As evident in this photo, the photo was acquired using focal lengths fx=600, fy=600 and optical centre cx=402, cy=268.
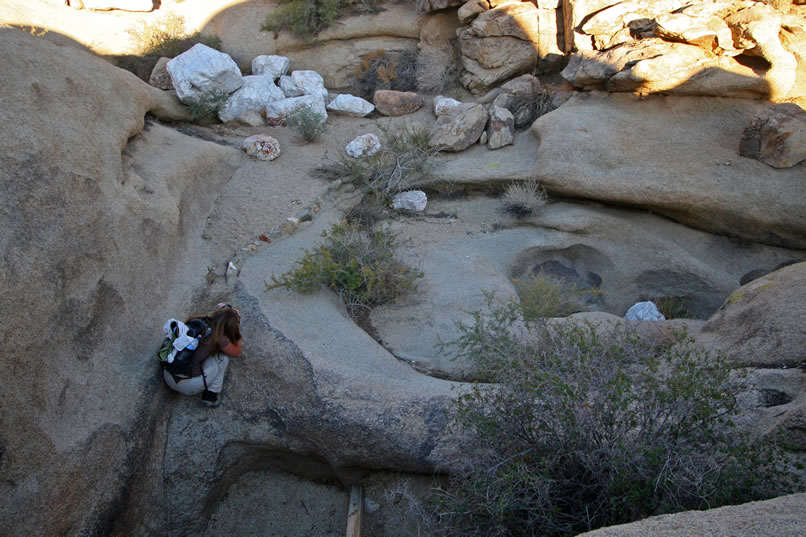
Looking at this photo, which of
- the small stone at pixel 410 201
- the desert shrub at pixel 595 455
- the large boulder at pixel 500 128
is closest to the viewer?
the desert shrub at pixel 595 455

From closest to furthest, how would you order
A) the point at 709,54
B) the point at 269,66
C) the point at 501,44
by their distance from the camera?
the point at 709,54, the point at 501,44, the point at 269,66

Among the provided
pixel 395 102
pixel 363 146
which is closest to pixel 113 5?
pixel 395 102

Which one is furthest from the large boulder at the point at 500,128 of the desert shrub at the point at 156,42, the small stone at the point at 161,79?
the desert shrub at the point at 156,42

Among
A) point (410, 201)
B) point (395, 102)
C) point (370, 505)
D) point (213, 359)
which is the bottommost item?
point (370, 505)

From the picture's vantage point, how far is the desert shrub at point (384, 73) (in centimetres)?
994

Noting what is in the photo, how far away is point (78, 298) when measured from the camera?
3.84m

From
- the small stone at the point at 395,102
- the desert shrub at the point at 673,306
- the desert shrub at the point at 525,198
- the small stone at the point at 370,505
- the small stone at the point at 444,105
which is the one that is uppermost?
the small stone at the point at 444,105

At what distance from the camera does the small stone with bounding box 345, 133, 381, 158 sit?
806cm

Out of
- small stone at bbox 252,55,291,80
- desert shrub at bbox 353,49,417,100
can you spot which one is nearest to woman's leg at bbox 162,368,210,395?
small stone at bbox 252,55,291,80

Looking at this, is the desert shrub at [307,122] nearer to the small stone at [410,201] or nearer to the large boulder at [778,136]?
the small stone at [410,201]

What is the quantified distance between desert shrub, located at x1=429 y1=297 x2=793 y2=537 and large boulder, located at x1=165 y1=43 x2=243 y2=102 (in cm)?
674

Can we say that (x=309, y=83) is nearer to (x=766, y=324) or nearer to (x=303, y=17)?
(x=303, y=17)

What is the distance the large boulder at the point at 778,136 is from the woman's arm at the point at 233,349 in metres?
5.74

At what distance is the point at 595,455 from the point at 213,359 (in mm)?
2612
